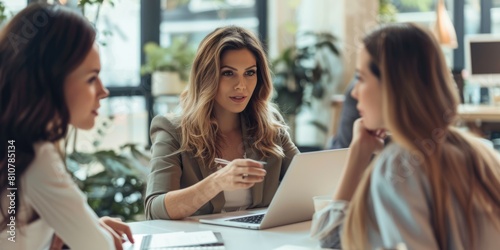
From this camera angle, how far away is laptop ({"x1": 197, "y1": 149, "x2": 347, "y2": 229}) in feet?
6.74

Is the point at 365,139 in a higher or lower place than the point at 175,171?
higher

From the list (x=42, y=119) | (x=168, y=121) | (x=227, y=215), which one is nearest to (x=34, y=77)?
(x=42, y=119)

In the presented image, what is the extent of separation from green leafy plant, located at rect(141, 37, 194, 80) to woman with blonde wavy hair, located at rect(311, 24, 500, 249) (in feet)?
12.6

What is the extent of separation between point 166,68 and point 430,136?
401 centimetres

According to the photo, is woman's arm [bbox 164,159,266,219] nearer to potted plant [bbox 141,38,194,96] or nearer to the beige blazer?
the beige blazer

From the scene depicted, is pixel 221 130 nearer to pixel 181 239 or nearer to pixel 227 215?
pixel 227 215

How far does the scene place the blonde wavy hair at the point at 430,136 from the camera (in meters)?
1.37

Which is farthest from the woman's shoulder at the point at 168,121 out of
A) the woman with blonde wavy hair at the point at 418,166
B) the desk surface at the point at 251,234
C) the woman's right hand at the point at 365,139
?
the woman with blonde wavy hair at the point at 418,166

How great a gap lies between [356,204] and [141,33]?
4316 mm

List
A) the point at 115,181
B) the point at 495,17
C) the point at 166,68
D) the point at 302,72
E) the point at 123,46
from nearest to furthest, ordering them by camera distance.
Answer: the point at 115,181
the point at 166,68
the point at 123,46
the point at 302,72
the point at 495,17

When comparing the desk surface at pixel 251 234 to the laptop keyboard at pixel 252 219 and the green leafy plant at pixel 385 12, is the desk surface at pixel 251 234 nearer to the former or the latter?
the laptop keyboard at pixel 252 219

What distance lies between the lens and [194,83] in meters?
2.63

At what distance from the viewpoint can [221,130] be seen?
2.67m

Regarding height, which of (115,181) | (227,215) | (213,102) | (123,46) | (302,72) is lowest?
(115,181)
